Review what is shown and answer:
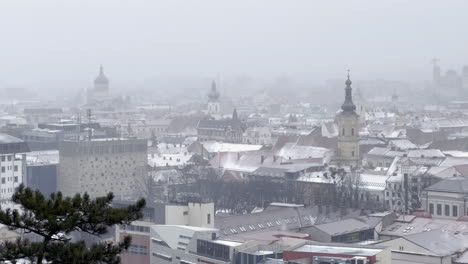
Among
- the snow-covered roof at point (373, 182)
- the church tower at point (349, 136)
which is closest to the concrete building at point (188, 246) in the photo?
the snow-covered roof at point (373, 182)

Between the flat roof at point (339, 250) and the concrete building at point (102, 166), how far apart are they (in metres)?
30.2

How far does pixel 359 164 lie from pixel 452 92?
127530 mm

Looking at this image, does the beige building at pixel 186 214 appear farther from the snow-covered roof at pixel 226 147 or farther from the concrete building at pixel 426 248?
the snow-covered roof at pixel 226 147

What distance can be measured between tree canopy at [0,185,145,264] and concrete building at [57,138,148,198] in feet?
156

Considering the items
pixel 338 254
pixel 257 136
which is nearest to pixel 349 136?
pixel 257 136

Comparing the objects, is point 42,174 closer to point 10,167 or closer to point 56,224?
point 10,167

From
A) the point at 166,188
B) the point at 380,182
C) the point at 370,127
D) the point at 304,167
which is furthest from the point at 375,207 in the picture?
the point at 370,127

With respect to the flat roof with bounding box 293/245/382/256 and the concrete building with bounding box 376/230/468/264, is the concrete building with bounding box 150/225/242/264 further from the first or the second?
the concrete building with bounding box 376/230/468/264

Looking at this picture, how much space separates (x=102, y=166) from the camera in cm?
6494

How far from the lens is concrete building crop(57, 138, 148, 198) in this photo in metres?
63.4

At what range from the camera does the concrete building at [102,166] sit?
6344cm

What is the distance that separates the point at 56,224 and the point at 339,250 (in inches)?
752

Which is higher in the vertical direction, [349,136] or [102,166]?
[349,136]

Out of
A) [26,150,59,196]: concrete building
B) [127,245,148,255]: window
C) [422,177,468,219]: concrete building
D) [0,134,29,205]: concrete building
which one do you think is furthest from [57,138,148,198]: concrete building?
[127,245,148,255]: window
